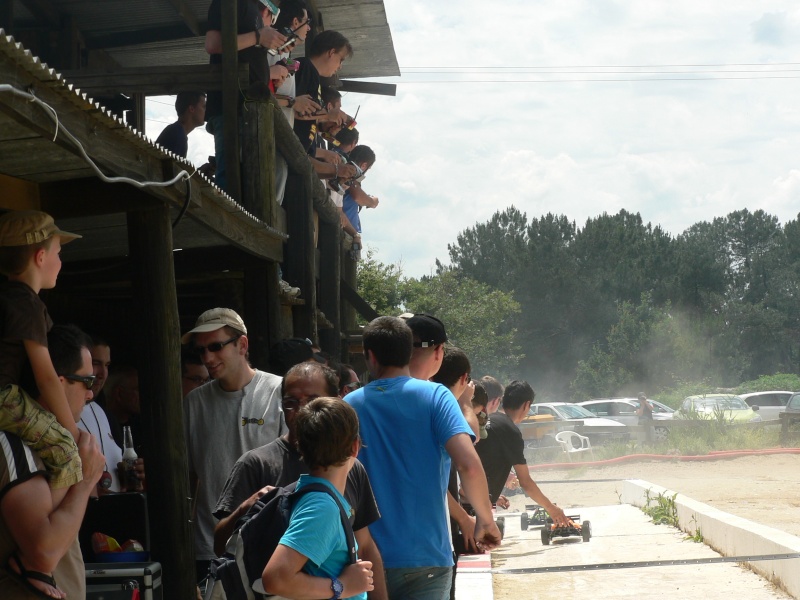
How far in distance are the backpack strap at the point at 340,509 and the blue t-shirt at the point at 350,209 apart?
887 centimetres

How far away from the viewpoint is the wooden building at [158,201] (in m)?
4.13

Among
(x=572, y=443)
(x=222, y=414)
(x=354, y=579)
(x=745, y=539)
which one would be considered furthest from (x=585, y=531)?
(x=572, y=443)

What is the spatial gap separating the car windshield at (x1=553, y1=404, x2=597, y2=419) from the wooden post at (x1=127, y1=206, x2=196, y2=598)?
27253mm

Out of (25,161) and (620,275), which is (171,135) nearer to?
(25,161)

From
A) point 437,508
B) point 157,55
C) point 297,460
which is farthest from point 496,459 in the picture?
point 157,55

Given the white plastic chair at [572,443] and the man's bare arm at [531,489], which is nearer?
the man's bare arm at [531,489]

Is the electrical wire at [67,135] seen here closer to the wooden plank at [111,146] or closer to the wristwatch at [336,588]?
the wooden plank at [111,146]

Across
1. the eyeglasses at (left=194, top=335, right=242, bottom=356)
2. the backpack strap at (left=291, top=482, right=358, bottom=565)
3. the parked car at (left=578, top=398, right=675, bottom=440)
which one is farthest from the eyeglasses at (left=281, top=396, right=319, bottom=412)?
the parked car at (left=578, top=398, right=675, bottom=440)

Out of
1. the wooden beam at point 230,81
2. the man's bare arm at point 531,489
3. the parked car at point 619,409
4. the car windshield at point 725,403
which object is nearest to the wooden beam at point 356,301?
the man's bare arm at point 531,489

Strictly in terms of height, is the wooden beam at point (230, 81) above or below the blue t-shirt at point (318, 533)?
above

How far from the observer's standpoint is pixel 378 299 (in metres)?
41.6

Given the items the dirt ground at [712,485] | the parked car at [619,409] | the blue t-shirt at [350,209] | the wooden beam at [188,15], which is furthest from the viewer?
the parked car at [619,409]

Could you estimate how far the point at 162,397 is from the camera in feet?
16.0

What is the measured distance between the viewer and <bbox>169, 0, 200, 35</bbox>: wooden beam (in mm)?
10281
